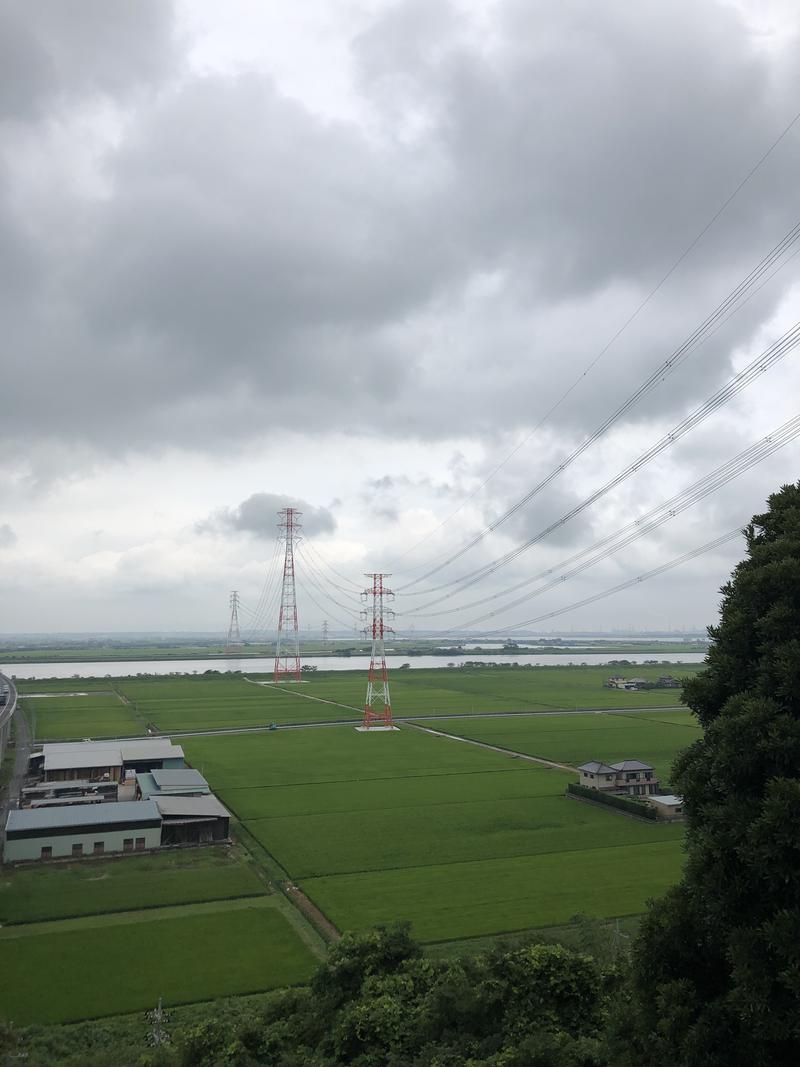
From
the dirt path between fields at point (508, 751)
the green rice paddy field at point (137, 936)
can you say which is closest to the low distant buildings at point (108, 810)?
the green rice paddy field at point (137, 936)

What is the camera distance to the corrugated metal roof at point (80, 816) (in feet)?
85.8

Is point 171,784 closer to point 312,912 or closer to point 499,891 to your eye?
point 312,912

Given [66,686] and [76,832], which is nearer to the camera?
[76,832]

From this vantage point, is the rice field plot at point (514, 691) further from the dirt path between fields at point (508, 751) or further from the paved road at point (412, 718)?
the dirt path between fields at point (508, 751)

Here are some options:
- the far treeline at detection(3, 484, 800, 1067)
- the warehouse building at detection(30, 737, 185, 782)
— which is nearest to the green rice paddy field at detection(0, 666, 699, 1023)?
the warehouse building at detection(30, 737, 185, 782)

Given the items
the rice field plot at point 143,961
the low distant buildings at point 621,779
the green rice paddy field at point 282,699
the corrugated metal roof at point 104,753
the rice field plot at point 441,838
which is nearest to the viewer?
the rice field plot at point 143,961

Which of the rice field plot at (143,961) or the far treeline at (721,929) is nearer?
the far treeline at (721,929)

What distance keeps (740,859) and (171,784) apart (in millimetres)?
31082

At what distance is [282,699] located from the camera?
253 feet

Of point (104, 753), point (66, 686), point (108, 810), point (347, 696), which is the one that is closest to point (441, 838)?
point (108, 810)

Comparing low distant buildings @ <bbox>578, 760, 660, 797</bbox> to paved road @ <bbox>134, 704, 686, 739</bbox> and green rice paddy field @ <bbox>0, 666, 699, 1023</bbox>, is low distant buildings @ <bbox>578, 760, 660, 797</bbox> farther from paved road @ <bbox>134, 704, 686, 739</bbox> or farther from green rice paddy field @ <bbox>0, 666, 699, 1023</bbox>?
paved road @ <bbox>134, 704, 686, 739</bbox>

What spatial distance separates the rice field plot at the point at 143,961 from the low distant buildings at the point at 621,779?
18772mm

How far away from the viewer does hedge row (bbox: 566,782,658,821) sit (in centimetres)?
3128

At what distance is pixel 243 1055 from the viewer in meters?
11.0
